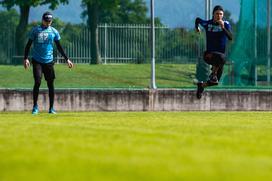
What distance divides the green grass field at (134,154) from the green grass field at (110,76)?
47.0 ft

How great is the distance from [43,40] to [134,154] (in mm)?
12723

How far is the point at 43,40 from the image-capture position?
68.0 feet

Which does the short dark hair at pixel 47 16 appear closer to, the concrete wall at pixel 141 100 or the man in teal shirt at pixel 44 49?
the man in teal shirt at pixel 44 49

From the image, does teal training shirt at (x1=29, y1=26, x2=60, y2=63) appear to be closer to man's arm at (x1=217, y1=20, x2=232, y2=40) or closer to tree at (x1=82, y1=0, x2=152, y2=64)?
man's arm at (x1=217, y1=20, x2=232, y2=40)

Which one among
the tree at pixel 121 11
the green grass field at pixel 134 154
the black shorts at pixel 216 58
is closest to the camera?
the green grass field at pixel 134 154

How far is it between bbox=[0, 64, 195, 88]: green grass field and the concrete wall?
76cm

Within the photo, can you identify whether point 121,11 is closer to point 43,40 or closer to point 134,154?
point 43,40

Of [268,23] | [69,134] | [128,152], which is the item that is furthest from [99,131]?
[268,23]

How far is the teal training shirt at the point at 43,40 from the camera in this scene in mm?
20641

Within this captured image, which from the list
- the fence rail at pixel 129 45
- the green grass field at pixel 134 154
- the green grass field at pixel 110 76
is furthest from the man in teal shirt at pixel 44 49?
the green grass field at pixel 134 154

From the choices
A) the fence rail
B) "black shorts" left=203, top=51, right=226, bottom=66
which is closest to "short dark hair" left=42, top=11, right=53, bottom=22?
"black shorts" left=203, top=51, right=226, bottom=66

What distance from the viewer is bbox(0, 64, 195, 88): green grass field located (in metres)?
26.8

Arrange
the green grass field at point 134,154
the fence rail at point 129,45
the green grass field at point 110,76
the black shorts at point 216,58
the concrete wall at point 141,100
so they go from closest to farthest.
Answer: the green grass field at point 134,154
the black shorts at point 216,58
the concrete wall at point 141,100
the green grass field at point 110,76
the fence rail at point 129,45

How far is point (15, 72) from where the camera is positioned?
28859mm
